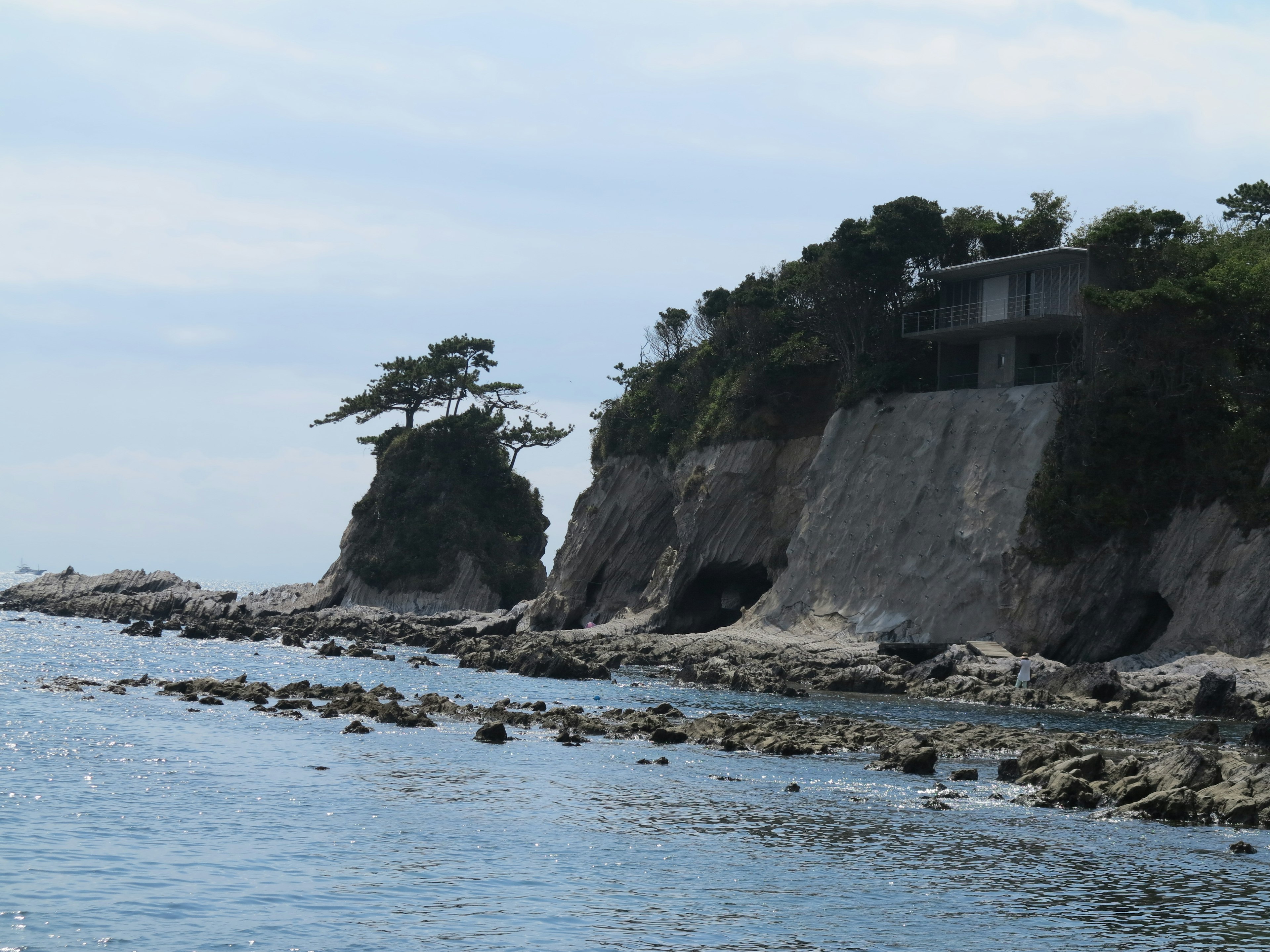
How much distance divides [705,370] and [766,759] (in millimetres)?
55905

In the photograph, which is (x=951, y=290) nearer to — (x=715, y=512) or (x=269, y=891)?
(x=715, y=512)

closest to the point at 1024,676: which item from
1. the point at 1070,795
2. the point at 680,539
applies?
the point at 1070,795

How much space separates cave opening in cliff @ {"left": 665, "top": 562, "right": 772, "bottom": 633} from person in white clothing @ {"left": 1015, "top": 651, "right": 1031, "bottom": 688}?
96.9 feet

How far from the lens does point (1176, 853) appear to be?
22344mm

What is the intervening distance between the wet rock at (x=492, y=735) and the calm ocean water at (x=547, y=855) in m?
0.38

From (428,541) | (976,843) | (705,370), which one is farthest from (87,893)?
(428,541)

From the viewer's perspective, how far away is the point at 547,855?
21.7m

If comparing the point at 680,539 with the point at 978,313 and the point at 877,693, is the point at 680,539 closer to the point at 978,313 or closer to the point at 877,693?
the point at 978,313

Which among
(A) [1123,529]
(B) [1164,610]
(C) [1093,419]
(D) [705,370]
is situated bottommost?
(B) [1164,610]

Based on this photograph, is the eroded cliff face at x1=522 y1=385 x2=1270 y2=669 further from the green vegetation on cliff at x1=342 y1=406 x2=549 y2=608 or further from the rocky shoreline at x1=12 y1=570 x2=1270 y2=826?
the green vegetation on cliff at x1=342 y1=406 x2=549 y2=608

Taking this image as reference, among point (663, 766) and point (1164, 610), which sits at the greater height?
point (1164, 610)

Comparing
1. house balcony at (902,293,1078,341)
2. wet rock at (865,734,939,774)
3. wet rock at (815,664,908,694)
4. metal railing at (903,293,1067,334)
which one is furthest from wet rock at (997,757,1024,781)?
metal railing at (903,293,1067,334)

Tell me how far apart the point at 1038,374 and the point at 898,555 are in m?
12.1

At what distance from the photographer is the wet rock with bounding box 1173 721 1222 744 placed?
118ft
